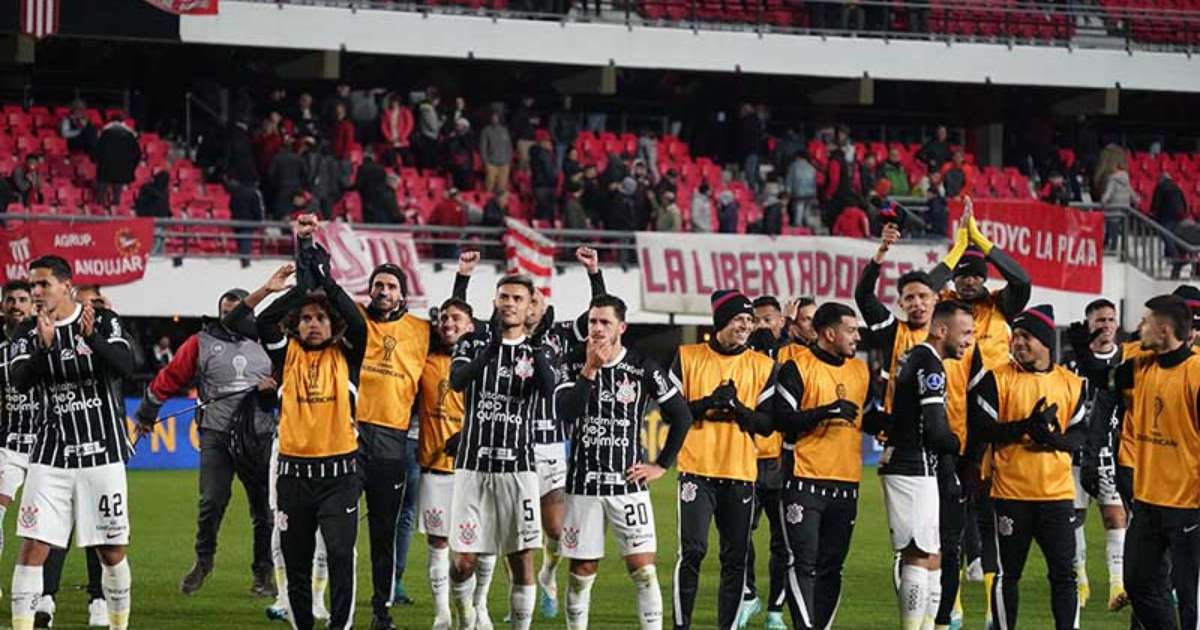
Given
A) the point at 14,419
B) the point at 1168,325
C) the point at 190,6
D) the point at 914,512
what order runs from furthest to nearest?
the point at 190,6, the point at 14,419, the point at 914,512, the point at 1168,325

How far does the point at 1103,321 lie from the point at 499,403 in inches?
196

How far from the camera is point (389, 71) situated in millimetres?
39875

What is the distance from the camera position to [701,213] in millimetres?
35281

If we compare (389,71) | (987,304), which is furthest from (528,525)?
(389,71)

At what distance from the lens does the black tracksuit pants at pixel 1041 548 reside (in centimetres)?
1299

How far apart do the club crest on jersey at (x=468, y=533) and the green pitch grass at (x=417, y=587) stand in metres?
2.18

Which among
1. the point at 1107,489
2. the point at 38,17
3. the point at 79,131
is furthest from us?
the point at 79,131

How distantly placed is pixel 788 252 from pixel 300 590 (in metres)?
18.8

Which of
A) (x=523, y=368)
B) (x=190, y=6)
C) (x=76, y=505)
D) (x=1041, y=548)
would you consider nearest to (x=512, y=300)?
(x=523, y=368)

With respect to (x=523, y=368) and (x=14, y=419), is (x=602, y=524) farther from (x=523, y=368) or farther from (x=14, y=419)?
(x=14, y=419)

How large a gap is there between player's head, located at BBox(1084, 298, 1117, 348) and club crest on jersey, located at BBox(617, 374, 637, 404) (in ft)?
13.5

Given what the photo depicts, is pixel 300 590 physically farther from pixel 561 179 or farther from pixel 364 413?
pixel 561 179

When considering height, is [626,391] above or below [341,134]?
below

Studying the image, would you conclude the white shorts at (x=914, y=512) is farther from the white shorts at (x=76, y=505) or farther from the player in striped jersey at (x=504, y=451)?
the white shorts at (x=76, y=505)
